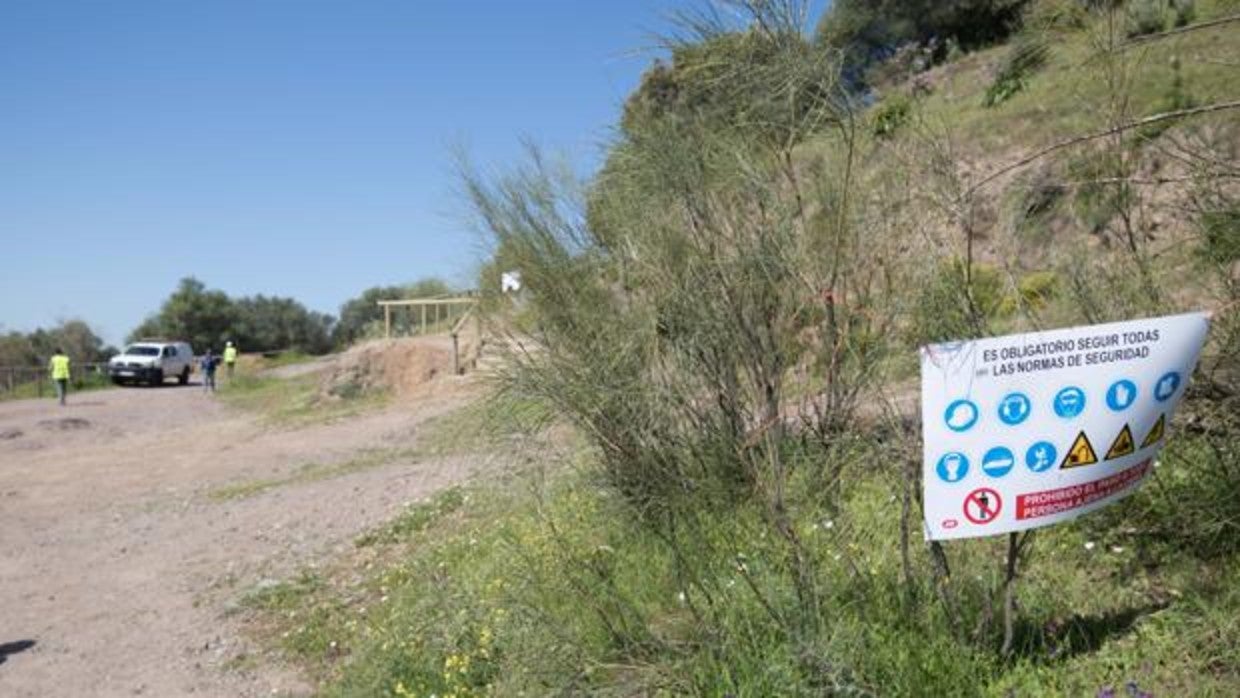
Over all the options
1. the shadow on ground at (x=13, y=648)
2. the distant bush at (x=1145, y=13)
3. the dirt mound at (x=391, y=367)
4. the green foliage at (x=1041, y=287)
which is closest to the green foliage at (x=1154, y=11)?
the distant bush at (x=1145, y=13)

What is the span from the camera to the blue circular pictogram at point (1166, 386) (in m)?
2.79

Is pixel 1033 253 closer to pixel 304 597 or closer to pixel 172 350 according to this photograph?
pixel 304 597

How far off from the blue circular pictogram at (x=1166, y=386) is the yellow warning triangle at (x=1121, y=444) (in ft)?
0.47

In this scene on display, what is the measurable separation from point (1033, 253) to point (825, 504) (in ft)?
13.4

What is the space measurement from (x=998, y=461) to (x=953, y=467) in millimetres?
128

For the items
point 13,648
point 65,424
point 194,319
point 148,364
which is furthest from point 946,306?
point 194,319

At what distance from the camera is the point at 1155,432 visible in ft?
9.30

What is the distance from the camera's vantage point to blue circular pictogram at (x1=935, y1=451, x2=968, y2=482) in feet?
9.05

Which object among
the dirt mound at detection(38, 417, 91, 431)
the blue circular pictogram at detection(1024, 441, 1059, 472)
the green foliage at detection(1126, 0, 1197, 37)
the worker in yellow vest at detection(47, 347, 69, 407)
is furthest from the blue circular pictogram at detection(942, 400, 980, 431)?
the worker in yellow vest at detection(47, 347, 69, 407)

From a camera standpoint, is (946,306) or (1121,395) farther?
(946,306)

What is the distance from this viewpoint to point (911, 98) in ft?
13.2

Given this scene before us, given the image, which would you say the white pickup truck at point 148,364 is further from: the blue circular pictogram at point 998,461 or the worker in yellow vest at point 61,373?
the blue circular pictogram at point 998,461

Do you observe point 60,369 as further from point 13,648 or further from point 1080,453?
point 1080,453

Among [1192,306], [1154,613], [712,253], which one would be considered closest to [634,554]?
[712,253]
